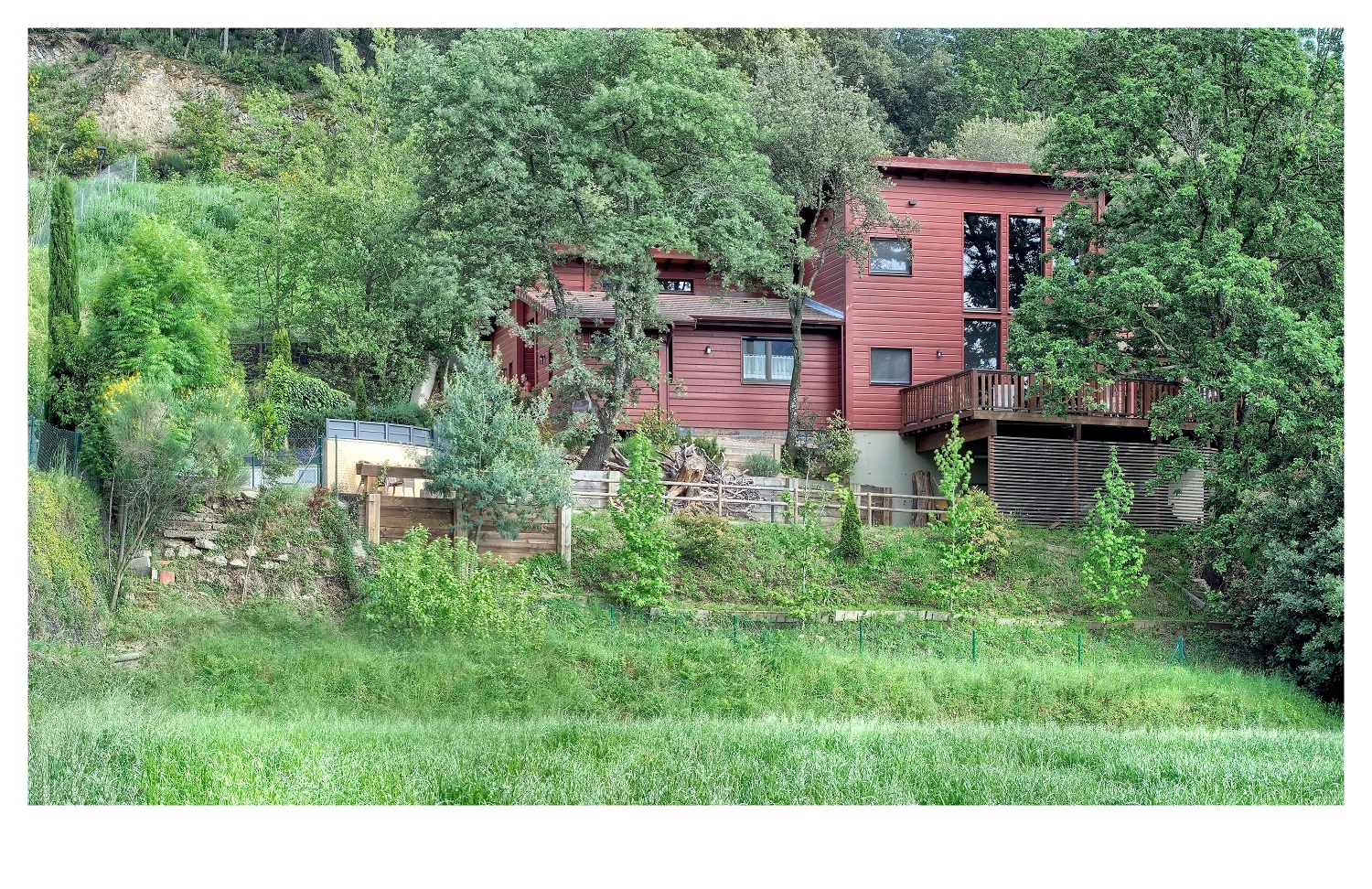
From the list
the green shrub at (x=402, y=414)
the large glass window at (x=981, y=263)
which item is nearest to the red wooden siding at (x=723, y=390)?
the large glass window at (x=981, y=263)

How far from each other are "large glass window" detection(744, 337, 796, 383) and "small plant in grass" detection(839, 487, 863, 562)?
262 inches

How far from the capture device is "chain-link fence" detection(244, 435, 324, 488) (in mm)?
19031

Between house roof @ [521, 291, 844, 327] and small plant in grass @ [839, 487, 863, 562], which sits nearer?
small plant in grass @ [839, 487, 863, 562]

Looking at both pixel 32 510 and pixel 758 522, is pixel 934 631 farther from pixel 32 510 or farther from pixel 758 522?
pixel 32 510

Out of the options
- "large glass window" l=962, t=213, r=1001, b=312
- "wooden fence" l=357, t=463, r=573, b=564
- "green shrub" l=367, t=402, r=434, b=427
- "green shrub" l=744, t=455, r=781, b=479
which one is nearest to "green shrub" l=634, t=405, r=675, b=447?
"green shrub" l=744, t=455, r=781, b=479

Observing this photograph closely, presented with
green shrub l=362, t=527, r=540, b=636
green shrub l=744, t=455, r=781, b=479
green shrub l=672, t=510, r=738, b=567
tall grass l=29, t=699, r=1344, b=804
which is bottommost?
tall grass l=29, t=699, r=1344, b=804

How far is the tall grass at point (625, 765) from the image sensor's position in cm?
1284

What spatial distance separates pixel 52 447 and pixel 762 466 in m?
12.9

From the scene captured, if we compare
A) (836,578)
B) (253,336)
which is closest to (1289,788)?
(836,578)

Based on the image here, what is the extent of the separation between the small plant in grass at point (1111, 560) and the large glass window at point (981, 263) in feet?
24.7

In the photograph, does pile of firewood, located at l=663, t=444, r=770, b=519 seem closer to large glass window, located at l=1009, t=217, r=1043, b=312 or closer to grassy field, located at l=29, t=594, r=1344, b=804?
grassy field, located at l=29, t=594, r=1344, b=804

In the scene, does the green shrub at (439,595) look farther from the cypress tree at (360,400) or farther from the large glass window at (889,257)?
the large glass window at (889,257)

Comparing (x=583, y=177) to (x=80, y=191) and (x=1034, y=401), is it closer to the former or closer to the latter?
(x=1034, y=401)

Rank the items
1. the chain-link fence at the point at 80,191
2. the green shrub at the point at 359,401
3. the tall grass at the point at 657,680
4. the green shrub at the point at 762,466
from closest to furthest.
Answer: the tall grass at the point at 657,680 < the chain-link fence at the point at 80,191 < the green shrub at the point at 359,401 < the green shrub at the point at 762,466
